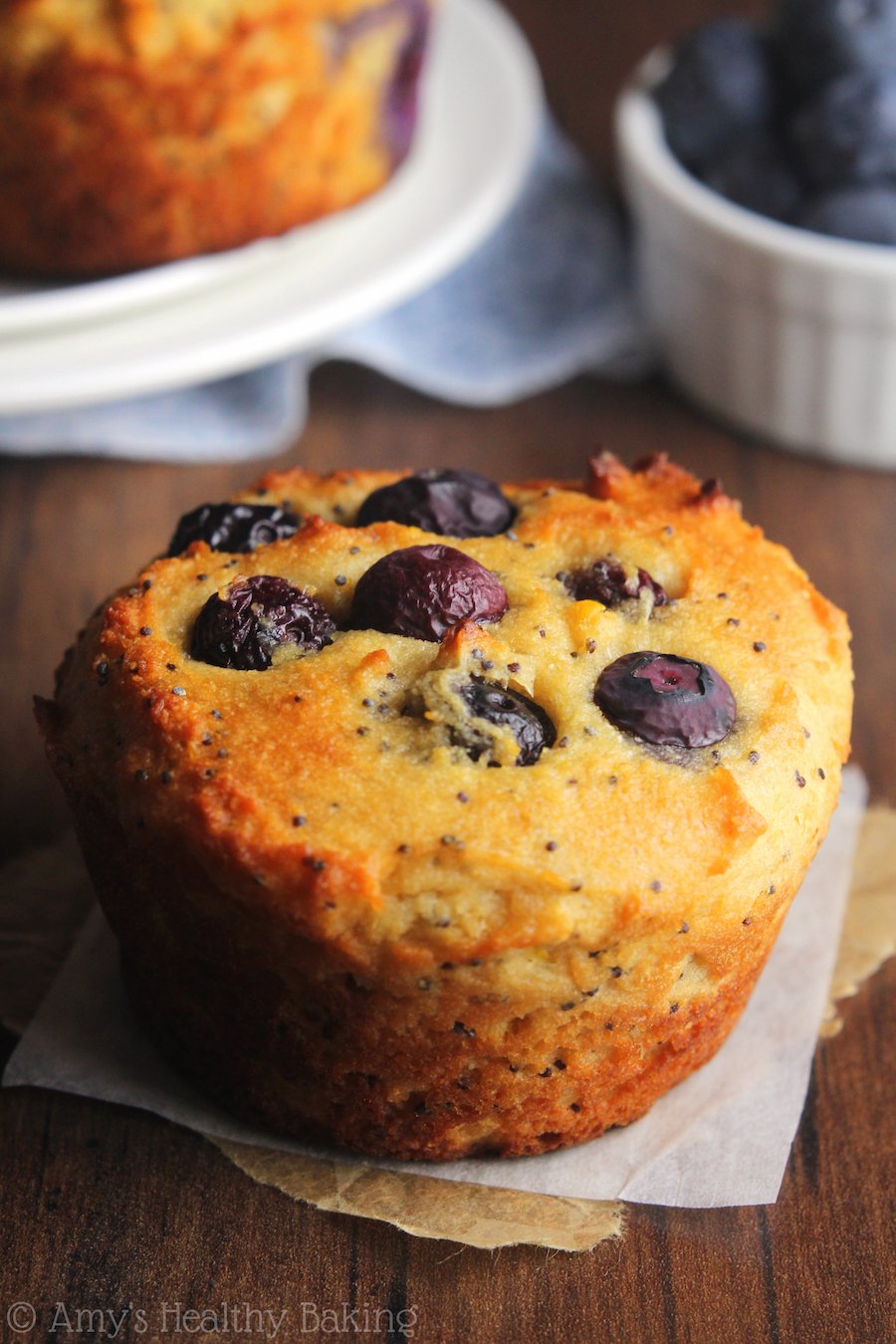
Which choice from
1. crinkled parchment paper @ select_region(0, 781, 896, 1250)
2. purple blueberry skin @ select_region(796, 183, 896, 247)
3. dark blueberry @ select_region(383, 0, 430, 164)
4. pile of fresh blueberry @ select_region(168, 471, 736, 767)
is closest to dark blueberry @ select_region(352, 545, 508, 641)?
pile of fresh blueberry @ select_region(168, 471, 736, 767)

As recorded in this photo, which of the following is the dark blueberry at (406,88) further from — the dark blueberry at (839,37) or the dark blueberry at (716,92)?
the dark blueberry at (839,37)

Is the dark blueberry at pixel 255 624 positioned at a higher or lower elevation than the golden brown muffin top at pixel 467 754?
higher

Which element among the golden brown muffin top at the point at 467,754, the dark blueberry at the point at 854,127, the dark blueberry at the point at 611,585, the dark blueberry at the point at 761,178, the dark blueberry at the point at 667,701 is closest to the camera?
the golden brown muffin top at the point at 467,754

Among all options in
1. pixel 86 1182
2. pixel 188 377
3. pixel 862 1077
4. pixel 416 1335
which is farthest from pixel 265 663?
pixel 188 377

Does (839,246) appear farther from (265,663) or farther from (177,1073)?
(177,1073)

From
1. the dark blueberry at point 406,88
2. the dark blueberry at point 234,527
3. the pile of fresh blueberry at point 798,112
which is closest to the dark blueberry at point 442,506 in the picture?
the dark blueberry at point 234,527

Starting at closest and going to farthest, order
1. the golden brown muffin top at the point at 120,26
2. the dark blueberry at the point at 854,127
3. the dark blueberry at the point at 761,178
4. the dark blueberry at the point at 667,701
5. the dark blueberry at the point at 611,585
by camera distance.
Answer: the dark blueberry at the point at 667,701
the dark blueberry at the point at 611,585
the golden brown muffin top at the point at 120,26
the dark blueberry at the point at 854,127
the dark blueberry at the point at 761,178

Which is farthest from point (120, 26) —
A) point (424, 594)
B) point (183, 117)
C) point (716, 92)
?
point (424, 594)
